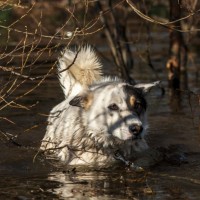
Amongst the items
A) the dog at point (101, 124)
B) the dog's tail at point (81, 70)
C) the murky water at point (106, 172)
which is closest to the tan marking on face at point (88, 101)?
the dog at point (101, 124)

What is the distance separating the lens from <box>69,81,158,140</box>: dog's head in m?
7.22

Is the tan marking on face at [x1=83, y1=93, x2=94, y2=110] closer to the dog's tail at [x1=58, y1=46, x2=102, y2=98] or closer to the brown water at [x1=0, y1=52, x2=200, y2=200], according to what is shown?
the brown water at [x1=0, y1=52, x2=200, y2=200]

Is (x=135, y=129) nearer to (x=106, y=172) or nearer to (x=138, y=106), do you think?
(x=138, y=106)

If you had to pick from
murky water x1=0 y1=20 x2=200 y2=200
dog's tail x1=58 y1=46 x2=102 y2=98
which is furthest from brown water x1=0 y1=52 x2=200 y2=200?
dog's tail x1=58 y1=46 x2=102 y2=98

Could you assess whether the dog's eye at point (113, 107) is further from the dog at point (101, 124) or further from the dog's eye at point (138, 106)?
the dog's eye at point (138, 106)

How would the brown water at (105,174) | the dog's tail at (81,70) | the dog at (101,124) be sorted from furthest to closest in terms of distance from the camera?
the dog's tail at (81,70) → the dog at (101,124) → the brown water at (105,174)

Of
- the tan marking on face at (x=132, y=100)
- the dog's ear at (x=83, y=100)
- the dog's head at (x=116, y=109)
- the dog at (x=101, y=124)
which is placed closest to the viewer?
the dog's head at (x=116, y=109)

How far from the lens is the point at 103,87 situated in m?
7.82

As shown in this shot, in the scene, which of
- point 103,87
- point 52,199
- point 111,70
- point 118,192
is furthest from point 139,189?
point 111,70

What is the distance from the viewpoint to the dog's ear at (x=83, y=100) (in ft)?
25.2

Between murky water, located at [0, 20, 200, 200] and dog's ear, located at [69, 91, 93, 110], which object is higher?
dog's ear, located at [69, 91, 93, 110]

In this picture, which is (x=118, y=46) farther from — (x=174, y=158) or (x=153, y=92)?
(x=174, y=158)

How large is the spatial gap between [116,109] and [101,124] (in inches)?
9.8

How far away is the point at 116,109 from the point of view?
7422 millimetres
